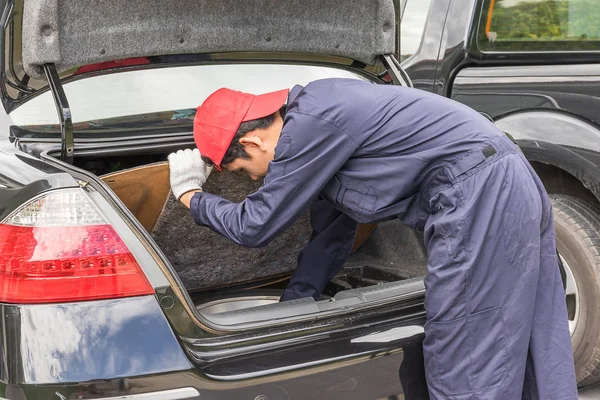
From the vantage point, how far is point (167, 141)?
2297 millimetres

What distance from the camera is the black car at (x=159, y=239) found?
1.58 metres

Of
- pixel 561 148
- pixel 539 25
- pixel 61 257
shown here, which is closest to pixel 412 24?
pixel 539 25

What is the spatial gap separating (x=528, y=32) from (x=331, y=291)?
1595 mm

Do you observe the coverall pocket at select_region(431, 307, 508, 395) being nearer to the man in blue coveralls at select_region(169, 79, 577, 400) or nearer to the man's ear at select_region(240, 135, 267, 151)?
the man in blue coveralls at select_region(169, 79, 577, 400)

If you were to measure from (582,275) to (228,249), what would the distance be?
1539mm

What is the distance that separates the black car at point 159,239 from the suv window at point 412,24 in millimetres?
1039

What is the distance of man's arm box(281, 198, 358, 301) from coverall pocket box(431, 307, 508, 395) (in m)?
0.61

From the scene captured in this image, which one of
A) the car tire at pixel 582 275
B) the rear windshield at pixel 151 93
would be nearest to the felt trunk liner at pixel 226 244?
the rear windshield at pixel 151 93

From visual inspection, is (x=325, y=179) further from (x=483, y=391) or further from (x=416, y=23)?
(x=416, y=23)

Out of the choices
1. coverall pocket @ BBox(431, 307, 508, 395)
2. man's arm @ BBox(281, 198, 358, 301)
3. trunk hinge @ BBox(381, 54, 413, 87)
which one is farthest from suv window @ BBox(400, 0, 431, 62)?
coverall pocket @ BBox(431, 307, 508, 395)

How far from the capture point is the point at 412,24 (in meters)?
3.72

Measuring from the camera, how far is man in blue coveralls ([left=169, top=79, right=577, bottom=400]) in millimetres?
1906

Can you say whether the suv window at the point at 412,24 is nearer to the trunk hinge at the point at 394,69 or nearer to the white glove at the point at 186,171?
the trunk hinge at the point at 394,69

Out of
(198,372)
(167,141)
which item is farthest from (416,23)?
(198,372)
